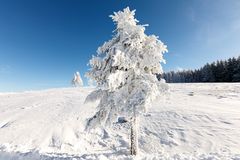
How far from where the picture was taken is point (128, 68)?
11.0 m

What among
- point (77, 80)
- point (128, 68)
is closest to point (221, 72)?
point (77, 80)

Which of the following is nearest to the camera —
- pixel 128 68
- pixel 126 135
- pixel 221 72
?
pixel 128 68

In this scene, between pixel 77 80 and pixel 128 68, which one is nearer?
pixel 128 68

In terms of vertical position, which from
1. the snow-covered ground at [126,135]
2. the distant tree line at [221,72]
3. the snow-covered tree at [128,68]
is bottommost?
the snow-covered ground at [126,135]

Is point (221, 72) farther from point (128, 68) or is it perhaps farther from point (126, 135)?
point (128, 68)

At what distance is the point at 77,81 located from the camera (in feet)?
238

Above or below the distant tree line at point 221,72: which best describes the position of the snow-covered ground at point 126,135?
below

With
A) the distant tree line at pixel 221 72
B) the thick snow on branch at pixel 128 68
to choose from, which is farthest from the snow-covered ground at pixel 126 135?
the distant tree line at pixel 221 72

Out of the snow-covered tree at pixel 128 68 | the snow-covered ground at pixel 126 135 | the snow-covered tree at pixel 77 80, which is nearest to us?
the snow-covered tree at pixel 128 68

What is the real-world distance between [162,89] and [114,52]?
3.46 m

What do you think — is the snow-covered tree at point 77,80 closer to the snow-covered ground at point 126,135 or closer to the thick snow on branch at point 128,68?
the snow-covered ground at point 126,135

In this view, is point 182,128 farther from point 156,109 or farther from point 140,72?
point 140,72

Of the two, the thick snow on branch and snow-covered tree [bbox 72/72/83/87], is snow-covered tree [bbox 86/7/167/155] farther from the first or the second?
snow-covered tree [bbox 72/72/83/87]

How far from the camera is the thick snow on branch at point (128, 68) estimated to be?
1047 centimetres
